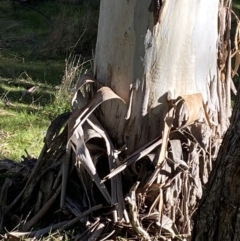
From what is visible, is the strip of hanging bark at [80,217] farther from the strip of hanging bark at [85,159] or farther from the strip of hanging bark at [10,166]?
the strip of hanging bark at [10,166]

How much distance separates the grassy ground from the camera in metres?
5.81

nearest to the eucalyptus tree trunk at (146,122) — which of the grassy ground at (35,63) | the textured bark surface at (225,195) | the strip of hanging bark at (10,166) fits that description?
the strip of hanging bark at (10,166)

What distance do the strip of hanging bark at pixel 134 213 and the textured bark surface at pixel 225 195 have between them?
114 centimetres

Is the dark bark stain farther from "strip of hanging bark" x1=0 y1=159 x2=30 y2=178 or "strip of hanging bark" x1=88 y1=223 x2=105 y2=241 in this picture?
"strip of hanging bark" x1=0 y1=159 x2=30 y2=178

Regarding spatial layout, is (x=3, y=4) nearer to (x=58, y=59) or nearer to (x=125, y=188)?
(x=58, y=59)

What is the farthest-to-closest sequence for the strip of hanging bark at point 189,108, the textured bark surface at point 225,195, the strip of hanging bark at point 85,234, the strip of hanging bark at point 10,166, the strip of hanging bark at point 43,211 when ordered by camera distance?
the strip of hanging bark at point 10,166 < the strip of hanging bark at point 43,211 < the strip of hanging bark at point 85,234 < the strip of hanging bark at point 189,108 < the textured bark surface at point 225,195

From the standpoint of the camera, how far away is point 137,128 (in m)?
3.64

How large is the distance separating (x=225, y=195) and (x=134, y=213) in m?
1.31

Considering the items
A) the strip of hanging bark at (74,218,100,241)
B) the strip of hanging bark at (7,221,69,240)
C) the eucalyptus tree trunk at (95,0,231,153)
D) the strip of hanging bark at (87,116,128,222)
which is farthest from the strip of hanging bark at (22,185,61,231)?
the eucalyptus tree trunk at (95,0,231,153)

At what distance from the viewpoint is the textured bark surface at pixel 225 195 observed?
2.19 metres

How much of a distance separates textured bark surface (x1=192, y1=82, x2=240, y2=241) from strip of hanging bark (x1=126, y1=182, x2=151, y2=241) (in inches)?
45.0

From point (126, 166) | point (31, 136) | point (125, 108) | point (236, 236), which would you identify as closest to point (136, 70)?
point (125, 108)

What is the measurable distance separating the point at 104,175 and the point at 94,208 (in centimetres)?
21

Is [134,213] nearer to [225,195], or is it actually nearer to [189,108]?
[189,108]
